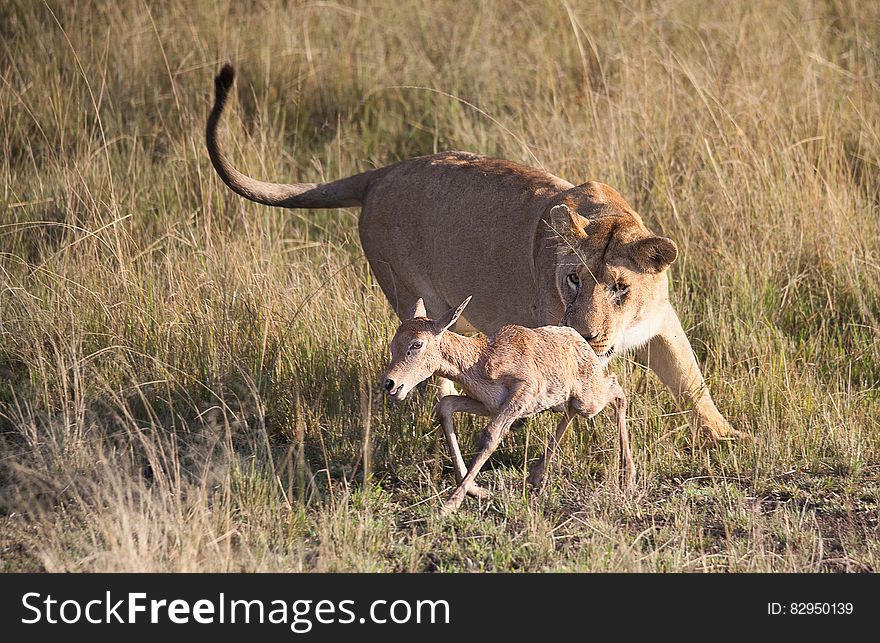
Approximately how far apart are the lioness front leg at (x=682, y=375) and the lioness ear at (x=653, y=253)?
399mm

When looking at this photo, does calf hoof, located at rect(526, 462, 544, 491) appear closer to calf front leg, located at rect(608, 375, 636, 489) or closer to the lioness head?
calf front leg, located at rect(608, 375, 636, 489)

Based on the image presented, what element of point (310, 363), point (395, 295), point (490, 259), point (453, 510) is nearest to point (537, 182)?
point (490, 259)

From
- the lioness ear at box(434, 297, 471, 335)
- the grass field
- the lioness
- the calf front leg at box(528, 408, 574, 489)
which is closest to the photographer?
the lioness ear at box(434, 297, 471, 335)

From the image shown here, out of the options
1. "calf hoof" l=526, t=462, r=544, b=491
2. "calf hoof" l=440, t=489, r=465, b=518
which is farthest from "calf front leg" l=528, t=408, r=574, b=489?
"calf hoof" l=440, t=489, r=465, b=518

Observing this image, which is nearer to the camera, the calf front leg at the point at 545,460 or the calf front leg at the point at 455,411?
the calf front leg at the point at 455,411

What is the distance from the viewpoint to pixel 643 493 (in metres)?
4.27

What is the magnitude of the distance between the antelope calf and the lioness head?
171 millimetres

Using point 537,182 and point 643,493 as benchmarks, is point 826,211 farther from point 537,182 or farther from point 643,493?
point 643,493

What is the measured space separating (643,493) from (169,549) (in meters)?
1.71

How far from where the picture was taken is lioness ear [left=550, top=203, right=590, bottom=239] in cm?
442

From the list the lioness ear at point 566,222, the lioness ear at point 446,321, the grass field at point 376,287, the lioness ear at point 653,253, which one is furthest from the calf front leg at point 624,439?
the lioness ear at point 446,321

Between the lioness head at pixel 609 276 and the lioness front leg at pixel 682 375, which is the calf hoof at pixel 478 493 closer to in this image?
the lioness head at pixel 609 276

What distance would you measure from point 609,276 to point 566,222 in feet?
0.90

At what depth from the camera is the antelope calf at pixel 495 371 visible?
385cm
